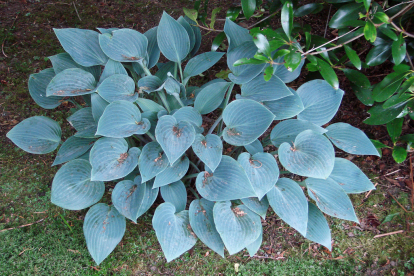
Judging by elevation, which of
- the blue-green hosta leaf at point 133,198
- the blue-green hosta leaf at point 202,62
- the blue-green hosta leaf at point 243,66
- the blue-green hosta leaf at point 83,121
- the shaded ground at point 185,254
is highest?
the blue-green hosta leaf at point 243,66

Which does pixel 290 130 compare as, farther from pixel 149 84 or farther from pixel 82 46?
pixel 82 46

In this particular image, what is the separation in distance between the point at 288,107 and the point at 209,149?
50 cm

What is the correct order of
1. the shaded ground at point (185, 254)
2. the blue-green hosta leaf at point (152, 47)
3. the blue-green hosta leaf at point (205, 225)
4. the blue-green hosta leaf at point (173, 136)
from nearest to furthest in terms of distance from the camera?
the blue-green hosta leaf at point (173, 136)
the blue-green hosta leaf at point (205, 225)
the shaded ground at point (185, 254)
the blue-green hosta leaf at point (152, 47)

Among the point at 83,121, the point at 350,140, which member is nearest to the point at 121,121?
the point at 83,121

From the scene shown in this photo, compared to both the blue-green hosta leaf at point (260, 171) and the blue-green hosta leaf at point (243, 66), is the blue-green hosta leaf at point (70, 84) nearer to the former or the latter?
the blue-green hosta leaf at point (243, 66)

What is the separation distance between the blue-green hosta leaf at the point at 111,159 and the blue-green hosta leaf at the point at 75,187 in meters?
0.17

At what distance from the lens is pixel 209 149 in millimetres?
1514

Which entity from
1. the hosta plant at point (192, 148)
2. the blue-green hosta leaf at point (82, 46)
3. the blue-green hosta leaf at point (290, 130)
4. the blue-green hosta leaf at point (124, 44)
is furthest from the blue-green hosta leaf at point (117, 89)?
the blue-green hosta leaf at point (290, 130)

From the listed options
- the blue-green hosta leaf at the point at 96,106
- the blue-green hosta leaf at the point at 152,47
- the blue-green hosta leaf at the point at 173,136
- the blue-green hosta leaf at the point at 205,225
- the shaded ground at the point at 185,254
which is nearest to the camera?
the blue-green hosta leaf at the point at 173,136

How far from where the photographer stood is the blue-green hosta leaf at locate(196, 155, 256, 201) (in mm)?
1451

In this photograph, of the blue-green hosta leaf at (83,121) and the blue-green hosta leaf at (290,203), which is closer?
the blue-green hosta leaf at (290,203)

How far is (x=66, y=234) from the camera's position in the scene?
183 centimetres

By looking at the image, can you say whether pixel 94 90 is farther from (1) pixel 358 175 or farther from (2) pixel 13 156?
(1) pixel 358 175

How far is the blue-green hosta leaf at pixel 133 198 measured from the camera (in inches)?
61.6
